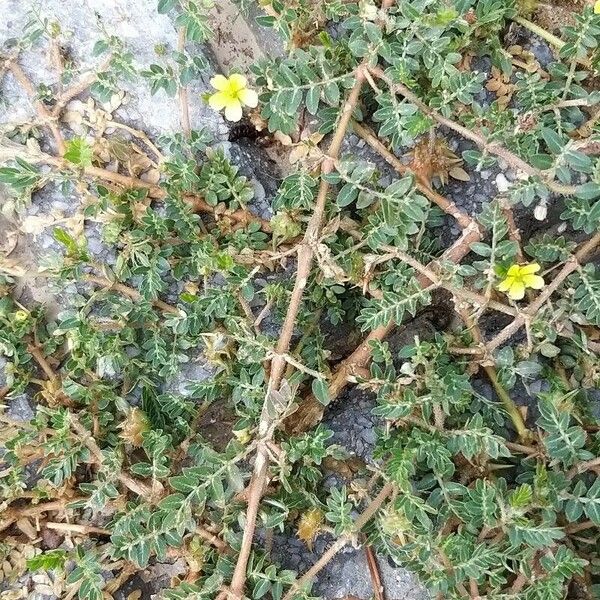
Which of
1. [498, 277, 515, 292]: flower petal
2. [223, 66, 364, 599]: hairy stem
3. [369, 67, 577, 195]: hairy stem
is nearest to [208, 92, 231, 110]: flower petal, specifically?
[223, 66, 364, 599]: hairy stem

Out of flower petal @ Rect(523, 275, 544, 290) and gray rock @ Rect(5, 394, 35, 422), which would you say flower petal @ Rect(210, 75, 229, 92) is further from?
gray rock @ Rect(5, 394, 35, 422)

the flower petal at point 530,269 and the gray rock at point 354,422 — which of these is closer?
the flower petal at point 530,269

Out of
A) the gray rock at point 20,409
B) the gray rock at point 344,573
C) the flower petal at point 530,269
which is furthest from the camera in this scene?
the gray rock at point 20,409

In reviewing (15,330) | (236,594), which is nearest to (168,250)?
(15,330)

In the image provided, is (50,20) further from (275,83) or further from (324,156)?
(324,156)

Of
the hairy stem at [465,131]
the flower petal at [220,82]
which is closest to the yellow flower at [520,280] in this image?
the hairy stem at [465,131]

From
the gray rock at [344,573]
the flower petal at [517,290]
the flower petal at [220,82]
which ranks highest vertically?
the flower petal at [220,82]

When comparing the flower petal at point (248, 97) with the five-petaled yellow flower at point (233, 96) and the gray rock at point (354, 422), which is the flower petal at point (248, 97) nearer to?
the five-petaled yellow flower at point (233, 96)

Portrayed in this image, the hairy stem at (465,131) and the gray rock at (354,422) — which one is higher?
the hairy stem at (465,131)
